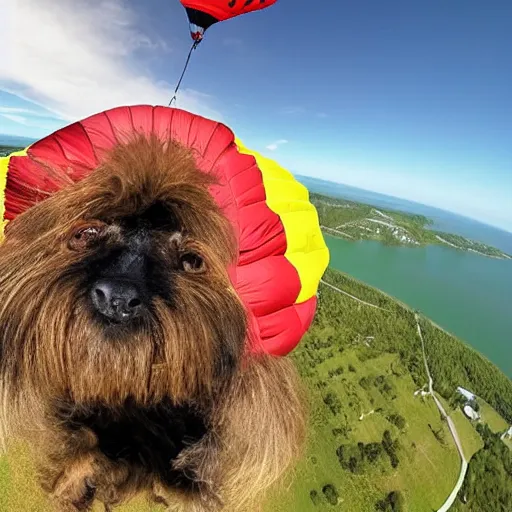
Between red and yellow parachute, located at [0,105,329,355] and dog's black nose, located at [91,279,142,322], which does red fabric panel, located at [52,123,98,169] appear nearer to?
red and yellow parachute, located at [0,105,329,355]

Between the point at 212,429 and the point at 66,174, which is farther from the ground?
the point at 66,174

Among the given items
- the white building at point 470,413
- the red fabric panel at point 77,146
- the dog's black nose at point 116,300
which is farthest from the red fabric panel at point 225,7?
the white building at point 470,413

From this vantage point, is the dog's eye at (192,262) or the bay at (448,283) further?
the bay at (448,283)

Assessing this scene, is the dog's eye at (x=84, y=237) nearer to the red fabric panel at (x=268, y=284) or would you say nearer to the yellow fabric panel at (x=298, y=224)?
the red fabric panel at (x=268, y=284)

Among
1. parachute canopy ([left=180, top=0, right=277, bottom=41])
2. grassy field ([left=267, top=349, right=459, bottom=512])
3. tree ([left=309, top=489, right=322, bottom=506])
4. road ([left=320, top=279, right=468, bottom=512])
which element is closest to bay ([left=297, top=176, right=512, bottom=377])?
road ([left=320, top=279, right=468, bottom=512])

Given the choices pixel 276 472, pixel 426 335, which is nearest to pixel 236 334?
pixel 276 472

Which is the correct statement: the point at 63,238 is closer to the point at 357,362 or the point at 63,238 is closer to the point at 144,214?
the point at 144,214
